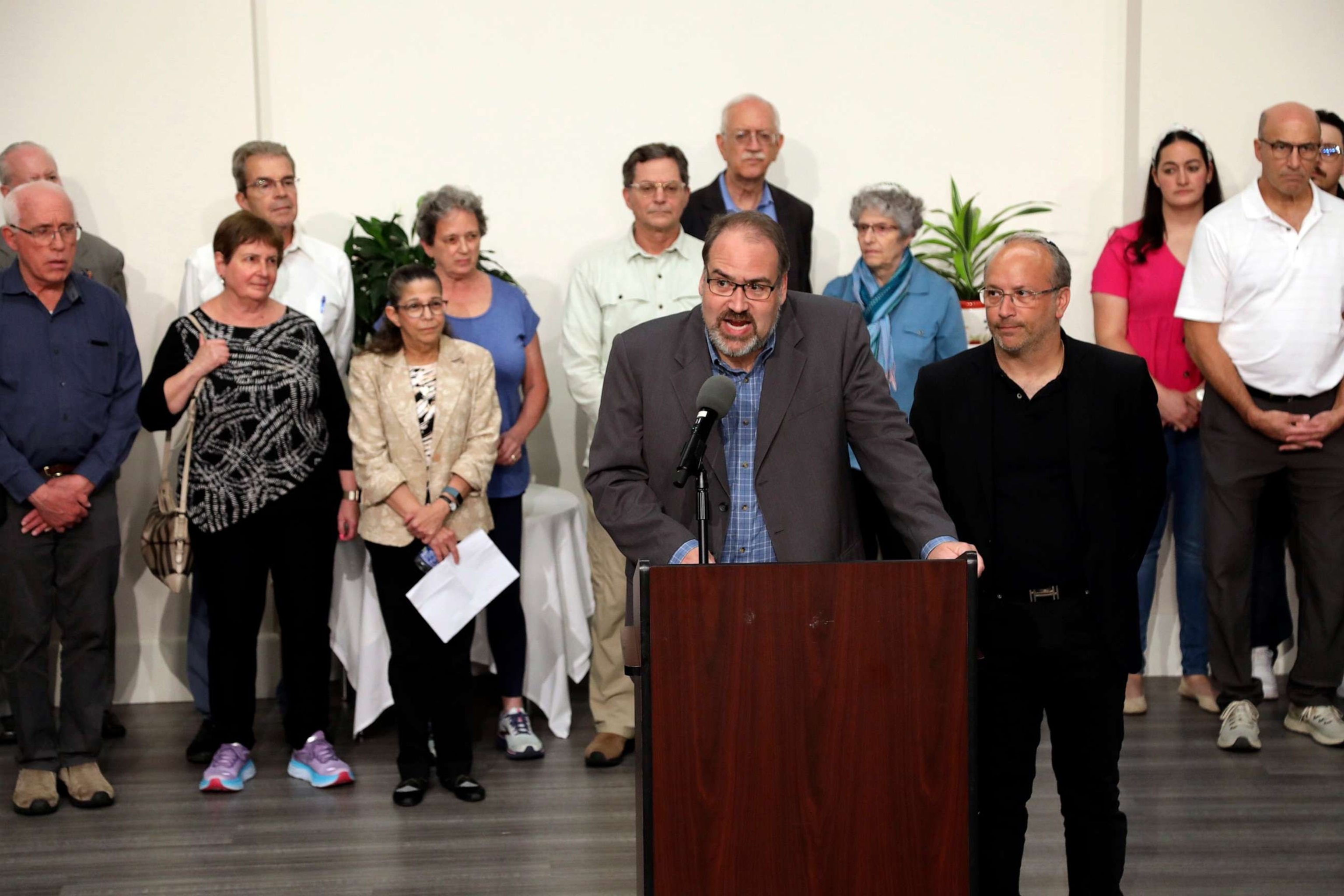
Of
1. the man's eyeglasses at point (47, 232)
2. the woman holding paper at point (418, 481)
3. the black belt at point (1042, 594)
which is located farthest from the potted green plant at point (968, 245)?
the man's eyeglasses at point (47, 232)

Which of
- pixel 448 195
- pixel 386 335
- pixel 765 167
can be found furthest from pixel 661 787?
pixel 765 167

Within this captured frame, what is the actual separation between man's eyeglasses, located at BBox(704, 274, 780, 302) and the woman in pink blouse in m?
3.01

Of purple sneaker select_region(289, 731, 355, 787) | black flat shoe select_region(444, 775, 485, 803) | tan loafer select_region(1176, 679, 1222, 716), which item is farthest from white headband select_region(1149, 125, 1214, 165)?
purple sneaker select_region(289, 731, 355, 787)

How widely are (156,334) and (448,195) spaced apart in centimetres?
178

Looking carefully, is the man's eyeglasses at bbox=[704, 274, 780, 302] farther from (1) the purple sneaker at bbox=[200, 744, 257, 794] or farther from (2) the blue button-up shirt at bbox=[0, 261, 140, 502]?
(1) the purple sneaker at bbox=[200, 744, 257, 794]

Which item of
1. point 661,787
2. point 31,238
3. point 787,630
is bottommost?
point 661,787

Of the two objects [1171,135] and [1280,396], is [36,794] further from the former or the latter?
[1171,135]

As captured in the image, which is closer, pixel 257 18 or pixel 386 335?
pixel 386 335

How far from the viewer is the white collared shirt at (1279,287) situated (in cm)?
490

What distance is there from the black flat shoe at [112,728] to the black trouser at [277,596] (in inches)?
31.1

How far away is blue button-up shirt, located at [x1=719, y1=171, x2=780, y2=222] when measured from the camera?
17.8 feet

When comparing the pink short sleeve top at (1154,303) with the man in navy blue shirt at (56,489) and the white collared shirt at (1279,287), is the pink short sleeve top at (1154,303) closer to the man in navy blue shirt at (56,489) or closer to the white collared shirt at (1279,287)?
the white collared shirt at (1279,287)

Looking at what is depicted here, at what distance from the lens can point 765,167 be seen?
5332 mm

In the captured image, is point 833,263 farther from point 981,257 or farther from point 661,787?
point 661,787
